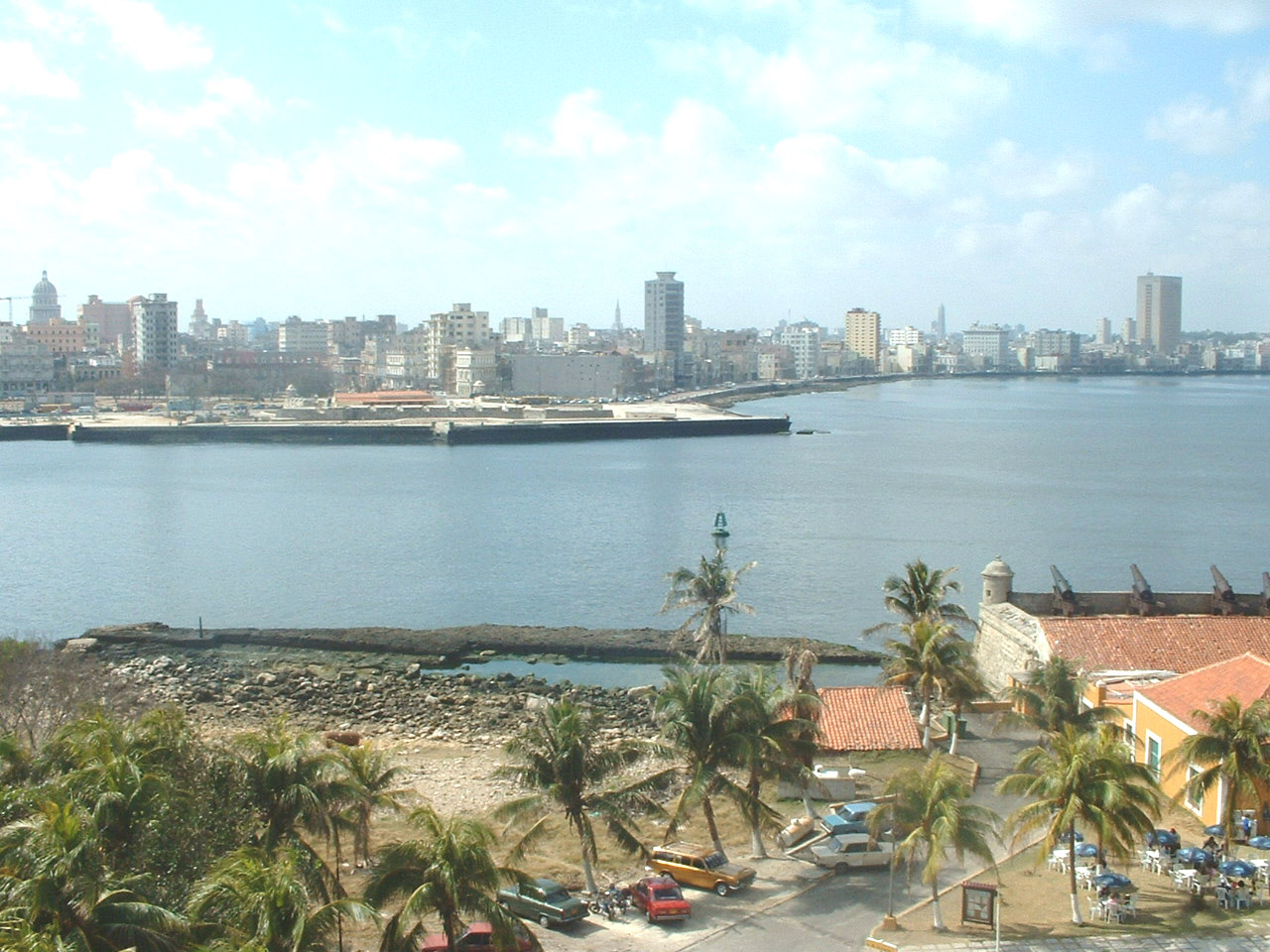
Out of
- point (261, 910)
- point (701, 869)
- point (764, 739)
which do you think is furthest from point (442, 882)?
point (764, 739)

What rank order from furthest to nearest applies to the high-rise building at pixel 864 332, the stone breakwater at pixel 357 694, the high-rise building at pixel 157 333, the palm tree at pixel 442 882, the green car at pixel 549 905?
the high-rise building at pixel 864 332
the high-rise building at pixel 157 333
the stone breakwater at pixel 357 694
the green car at pixel 549 905
the palm tree at pixel 442 882

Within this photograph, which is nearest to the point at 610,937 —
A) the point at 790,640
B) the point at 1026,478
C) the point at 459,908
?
the point at 459,908

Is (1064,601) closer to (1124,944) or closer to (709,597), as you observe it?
(709,597)

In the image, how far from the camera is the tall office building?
128 m

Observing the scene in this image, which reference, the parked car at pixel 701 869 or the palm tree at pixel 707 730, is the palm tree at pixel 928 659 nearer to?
the palm tree at pixel 707 730

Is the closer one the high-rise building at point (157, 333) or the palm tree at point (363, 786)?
the palm tree at point (363, 786)

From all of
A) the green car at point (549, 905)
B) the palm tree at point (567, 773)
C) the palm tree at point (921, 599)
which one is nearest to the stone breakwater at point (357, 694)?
the palm tree at point (921, 599)

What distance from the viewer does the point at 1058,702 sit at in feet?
31.6

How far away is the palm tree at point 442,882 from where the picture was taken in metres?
6.29

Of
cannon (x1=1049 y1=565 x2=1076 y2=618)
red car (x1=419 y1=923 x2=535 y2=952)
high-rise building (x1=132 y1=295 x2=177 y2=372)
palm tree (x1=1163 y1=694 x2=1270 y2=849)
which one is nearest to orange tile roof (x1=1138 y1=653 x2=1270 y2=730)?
palm tree (x1=1163 y1=694 x2=1270 y2=849)

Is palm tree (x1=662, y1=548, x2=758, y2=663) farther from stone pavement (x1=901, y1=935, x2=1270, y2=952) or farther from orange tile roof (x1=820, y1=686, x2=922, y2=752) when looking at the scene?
stone pavement (x1=901, y1=935, x2=1270, y2=952)

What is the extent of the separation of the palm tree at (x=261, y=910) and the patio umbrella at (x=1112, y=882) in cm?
434

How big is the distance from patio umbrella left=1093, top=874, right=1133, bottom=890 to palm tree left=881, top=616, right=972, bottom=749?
143 inches

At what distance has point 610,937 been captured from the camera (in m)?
7.66
